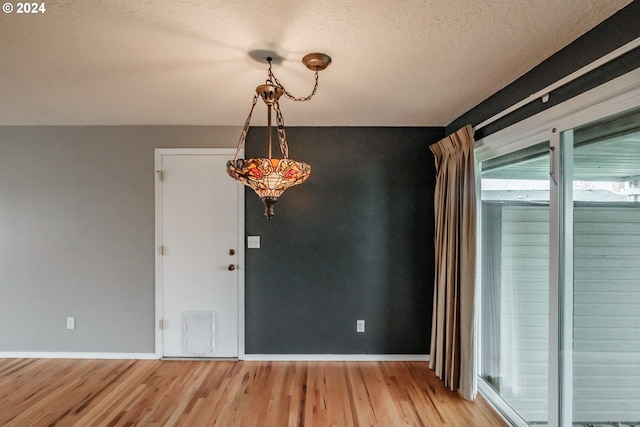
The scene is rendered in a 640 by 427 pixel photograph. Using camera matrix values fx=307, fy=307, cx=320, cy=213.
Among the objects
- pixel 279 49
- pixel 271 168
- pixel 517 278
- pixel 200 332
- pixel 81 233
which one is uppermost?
pixel 279 49

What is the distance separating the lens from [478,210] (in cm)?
250

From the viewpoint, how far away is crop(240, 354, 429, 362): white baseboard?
3049mm

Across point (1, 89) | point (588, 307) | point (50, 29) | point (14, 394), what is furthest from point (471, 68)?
point (14, 394)

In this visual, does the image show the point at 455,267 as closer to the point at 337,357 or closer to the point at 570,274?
the point at 570,274

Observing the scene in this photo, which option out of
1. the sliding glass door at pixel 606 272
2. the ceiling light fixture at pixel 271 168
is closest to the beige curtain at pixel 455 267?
the sliding glass door at pixel 606 272

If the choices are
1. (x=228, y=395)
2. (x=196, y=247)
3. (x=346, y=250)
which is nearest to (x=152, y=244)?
(x=196, y=247)

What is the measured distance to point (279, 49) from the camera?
65.2 inches

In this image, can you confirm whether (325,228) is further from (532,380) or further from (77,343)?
(77,343)

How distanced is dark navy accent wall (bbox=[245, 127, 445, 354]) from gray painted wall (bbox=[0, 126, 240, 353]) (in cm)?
96

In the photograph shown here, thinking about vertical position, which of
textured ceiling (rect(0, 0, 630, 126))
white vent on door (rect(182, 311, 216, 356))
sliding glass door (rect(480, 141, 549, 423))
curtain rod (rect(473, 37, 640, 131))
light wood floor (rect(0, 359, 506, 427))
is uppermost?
textured ceiling (rect(0, 0, 630, 126))

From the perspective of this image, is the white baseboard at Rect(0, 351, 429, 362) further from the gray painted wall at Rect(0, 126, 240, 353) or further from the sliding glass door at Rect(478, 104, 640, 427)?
the sliding glass door at Rect(478, 104, 640, 427)

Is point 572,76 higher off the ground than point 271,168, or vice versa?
point 572,76

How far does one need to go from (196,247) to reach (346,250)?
4.93 ft

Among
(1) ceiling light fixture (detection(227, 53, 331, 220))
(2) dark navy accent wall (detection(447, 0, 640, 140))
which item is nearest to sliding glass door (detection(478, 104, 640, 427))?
(2) dark navy accent wall (detection(447, 0, 640, 140))
